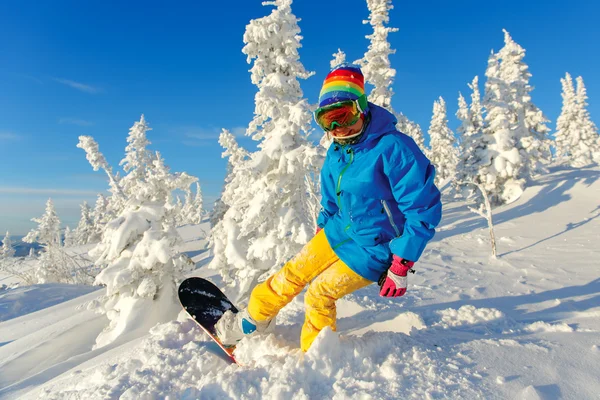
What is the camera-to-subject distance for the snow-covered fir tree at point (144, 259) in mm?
9969

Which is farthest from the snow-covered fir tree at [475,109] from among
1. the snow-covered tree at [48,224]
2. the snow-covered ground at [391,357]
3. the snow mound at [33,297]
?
the snow-covered tree at [48,224]

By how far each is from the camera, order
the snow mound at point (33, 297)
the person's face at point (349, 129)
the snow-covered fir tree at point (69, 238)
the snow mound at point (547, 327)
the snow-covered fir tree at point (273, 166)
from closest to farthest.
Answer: the person's face at point (349, 129) < the snow mound at point (547, 327) < the snow-covered fir tree at point (273, 166) < the snow mound at point (33, 297) < the snow-covered fir tree at point (69, 238)

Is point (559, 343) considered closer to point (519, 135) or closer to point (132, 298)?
point (132, 298)

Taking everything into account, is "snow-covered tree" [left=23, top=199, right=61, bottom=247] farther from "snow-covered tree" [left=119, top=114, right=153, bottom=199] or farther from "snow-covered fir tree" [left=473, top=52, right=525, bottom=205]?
"snow-covered fir tree" [left=473, top=52, right=525, bottom=205]

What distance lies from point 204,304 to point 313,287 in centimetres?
168

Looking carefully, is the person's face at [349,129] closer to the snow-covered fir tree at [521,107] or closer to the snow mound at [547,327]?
the snow mound at [547,327]

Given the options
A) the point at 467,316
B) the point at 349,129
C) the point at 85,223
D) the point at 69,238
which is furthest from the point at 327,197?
the point at 69,238

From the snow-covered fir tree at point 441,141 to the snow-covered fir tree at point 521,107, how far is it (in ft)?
58.7

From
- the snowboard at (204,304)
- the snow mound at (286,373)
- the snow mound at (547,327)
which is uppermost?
the snowboard at (204,304)

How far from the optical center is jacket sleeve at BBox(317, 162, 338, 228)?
3.44m

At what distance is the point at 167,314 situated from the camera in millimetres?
10383

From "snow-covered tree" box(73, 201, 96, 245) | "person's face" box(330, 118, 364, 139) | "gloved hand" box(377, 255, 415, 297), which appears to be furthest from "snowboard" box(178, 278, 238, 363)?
"snow-covered tree" box(73, 201, 96, 245)

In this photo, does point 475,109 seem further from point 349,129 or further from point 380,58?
point 349,129

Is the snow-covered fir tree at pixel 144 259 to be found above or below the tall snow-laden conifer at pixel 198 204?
below
